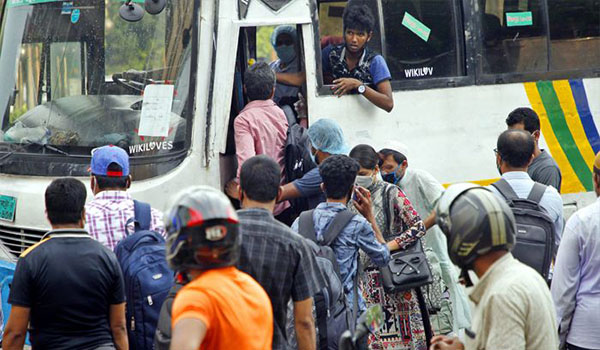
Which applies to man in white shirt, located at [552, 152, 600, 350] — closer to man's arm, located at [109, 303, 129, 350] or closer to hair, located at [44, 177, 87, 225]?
man's arm, located at [109, 303, 129, 350]

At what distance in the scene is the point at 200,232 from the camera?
3.07m

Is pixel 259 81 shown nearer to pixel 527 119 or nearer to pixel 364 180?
pixel 364 180

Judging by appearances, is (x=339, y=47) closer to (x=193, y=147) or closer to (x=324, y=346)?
(x=193, y=147)

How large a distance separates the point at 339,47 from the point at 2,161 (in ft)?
8.53

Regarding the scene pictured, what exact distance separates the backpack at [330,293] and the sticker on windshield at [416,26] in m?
2.51

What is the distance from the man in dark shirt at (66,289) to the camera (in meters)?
4.37

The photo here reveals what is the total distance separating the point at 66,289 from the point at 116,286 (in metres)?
0.25

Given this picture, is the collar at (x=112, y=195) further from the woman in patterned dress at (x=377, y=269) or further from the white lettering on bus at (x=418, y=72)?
the white lettering on bus at (x=418, y=72)

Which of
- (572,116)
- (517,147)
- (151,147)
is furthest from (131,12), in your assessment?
(572,116)

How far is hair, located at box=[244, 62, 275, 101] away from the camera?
6676 mm

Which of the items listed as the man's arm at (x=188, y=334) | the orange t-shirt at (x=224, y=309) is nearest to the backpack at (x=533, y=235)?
the orange t-shirt at (x=224, y=309)

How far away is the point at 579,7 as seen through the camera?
25.9ft

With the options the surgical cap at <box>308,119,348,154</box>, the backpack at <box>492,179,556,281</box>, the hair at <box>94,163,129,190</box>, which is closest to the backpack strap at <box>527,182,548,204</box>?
the backpack at <box>492,179,556,281</box>

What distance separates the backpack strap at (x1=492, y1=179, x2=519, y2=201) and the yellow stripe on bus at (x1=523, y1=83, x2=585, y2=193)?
7.72 ft
